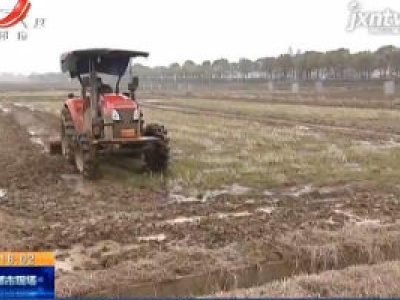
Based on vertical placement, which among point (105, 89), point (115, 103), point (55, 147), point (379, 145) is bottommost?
point (379, 145)

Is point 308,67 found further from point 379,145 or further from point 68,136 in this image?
point 68,136

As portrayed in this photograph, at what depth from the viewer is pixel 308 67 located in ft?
276

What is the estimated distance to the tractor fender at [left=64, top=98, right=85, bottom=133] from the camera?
43.9 ft

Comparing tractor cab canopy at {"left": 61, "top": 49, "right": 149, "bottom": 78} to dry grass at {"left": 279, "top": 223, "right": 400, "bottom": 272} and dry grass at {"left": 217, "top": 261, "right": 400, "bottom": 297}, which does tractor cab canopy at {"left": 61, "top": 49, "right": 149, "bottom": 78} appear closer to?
dry grass at {"left": 279, "top": 223, "right": 400, "bottom": 272}

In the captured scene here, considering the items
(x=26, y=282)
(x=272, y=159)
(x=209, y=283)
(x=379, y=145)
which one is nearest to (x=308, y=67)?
(x=379, y=145)

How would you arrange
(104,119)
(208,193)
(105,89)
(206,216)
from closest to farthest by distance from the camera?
(206,216) → (208,193) → (104,119) → (105,89)

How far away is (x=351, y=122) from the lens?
26219 millimetres

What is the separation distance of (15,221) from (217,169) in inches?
224

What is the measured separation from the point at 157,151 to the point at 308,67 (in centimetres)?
7428

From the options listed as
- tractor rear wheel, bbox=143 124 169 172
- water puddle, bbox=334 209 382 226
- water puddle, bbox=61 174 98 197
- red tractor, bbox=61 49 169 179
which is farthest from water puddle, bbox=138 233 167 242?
tractor rear wheel, bbox=143 124 169 172

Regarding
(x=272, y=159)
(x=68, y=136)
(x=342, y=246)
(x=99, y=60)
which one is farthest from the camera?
(x=272, y=159)

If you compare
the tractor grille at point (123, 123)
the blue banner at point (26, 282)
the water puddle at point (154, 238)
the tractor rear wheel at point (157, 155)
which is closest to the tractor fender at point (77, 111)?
the tractor grille at point (123, 123)

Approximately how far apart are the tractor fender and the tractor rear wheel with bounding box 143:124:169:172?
60.5 inches

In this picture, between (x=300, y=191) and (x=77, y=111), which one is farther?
(x=77, y=111)
